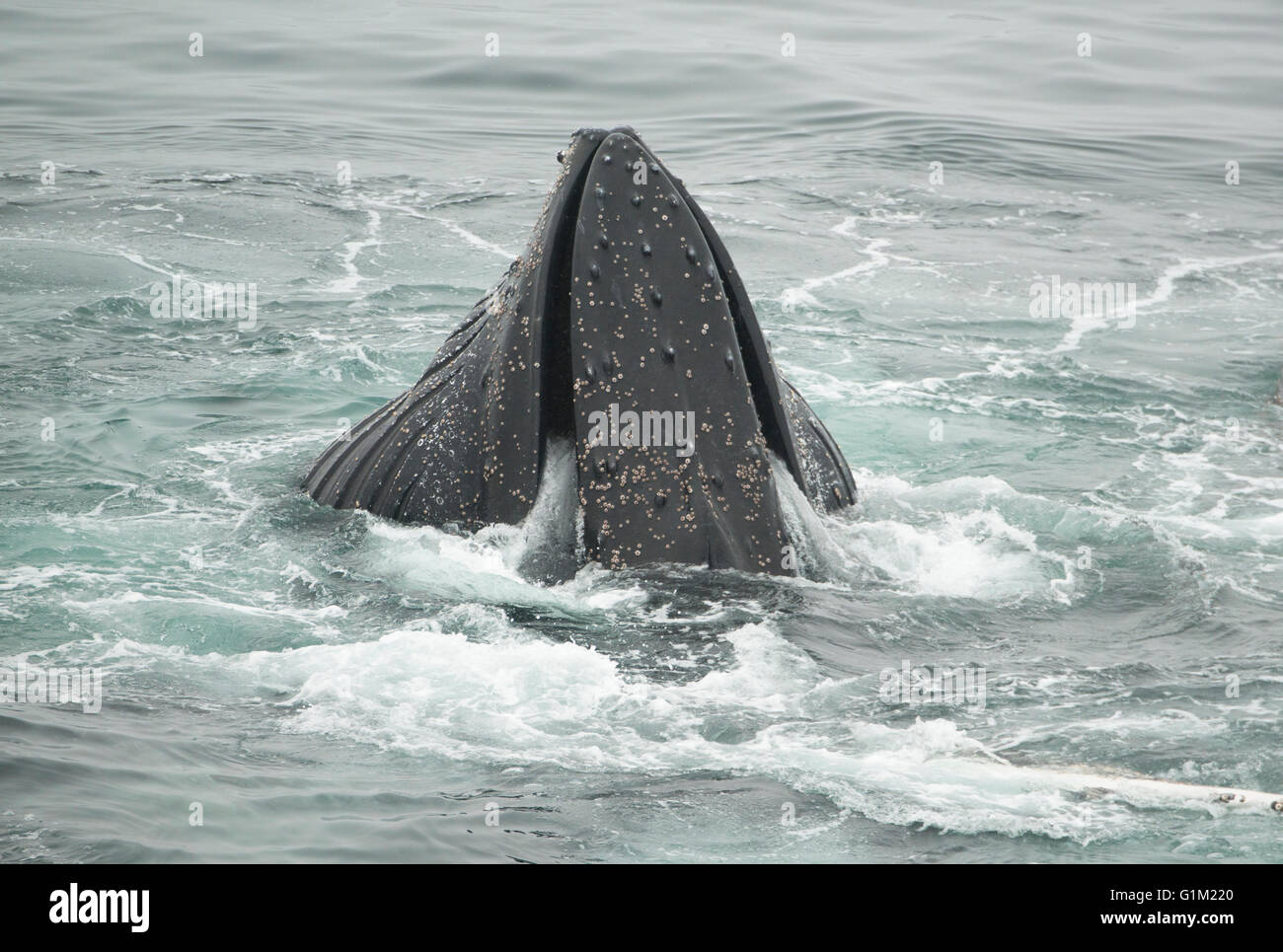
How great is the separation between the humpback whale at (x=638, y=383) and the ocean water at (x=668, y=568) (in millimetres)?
182

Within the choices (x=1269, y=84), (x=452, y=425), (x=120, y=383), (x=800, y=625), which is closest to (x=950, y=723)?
(x=800, y=625)

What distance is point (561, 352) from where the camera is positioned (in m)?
6.78

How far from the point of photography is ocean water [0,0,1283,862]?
5469 mm

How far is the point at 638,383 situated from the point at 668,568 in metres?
0.78

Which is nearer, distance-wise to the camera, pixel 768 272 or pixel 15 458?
pixel 15 458

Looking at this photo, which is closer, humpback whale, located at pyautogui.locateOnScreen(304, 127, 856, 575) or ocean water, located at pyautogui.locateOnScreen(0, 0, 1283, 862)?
ocean water, located at pyautogui.locateOnScreen(0, 0, 1283, 862)

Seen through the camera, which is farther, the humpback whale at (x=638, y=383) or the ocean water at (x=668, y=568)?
the humpback whale at (x=638, y=383)

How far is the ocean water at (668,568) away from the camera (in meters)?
5.47

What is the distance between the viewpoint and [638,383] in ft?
21.7

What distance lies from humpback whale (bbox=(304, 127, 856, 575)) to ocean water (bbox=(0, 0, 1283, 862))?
7.2 inches

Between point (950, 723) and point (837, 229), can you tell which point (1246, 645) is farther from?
point (837, 229)

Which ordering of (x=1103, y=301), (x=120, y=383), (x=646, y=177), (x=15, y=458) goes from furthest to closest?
(x=1103, y=301) < (x=120, y=383) < (x=15, y=458) < (x=646, y=177)

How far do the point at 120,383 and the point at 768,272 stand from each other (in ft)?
22.8

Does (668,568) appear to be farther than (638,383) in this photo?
Yes
